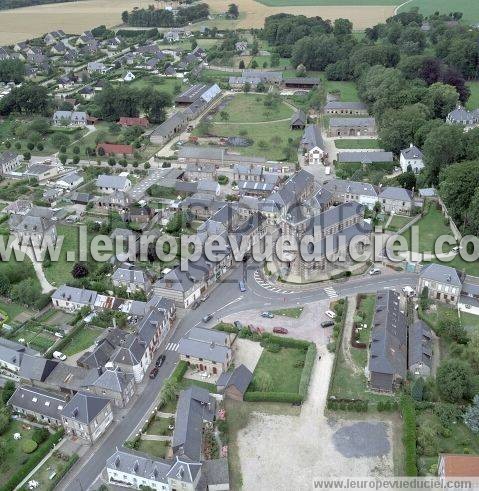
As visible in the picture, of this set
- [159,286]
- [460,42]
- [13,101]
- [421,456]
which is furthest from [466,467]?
[460,42]

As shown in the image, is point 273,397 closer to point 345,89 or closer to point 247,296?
point 247,296

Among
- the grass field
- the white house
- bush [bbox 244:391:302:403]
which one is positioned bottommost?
bush [bbox 244:391:302:403]

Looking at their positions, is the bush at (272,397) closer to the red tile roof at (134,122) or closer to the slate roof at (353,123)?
the slate roof at (353,123)

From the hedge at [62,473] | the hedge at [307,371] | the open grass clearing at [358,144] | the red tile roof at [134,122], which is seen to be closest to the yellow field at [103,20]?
the red tile roof at [134,122]

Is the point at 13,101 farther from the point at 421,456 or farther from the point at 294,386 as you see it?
the point at 421,456

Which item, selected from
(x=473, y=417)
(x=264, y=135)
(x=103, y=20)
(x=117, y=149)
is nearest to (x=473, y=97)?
(x=264, y=135)

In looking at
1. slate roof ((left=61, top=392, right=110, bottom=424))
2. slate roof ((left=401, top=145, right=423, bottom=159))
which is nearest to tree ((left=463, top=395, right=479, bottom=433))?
slate roof ((left=61, top=392, right=110, bottom=424))

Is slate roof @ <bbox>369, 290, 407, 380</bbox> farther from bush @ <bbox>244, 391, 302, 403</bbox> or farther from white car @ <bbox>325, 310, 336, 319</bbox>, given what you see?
bush @ <bbox>244, 391, 302, 403</bbox>
